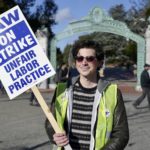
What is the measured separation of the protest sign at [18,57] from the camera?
3.48 meters

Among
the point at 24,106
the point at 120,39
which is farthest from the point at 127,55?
the point at 24,106

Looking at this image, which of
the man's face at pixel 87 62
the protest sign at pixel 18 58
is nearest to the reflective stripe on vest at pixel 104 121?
the man's face at pixel 87 62

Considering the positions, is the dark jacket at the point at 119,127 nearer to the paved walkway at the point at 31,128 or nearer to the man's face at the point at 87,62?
the man's face at the point at 87,62

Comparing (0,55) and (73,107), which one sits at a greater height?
(0,55)

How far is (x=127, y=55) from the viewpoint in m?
70.0

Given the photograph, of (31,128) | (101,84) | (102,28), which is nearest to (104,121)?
(101,84)

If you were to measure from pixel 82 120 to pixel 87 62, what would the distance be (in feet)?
1.31

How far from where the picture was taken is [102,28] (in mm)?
27828

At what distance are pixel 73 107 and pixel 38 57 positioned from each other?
16.8 inches

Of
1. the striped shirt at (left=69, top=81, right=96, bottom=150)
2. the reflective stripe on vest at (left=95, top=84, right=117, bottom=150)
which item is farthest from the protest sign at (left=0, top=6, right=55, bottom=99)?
the reflective stripe on vest at (left=95, top=84, right=117, bottom=150)

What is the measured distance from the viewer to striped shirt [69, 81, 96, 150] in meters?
3.42

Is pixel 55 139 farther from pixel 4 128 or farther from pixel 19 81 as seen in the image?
pixel 4 128

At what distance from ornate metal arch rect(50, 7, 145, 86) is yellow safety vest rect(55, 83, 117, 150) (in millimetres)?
24030

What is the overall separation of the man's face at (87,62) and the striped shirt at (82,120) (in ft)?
0.41
